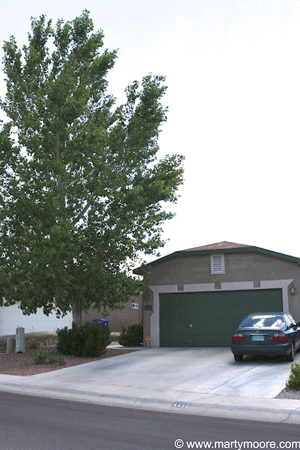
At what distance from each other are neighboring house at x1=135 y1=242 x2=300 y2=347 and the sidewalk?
478cm

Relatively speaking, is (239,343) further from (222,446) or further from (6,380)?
(222,446)

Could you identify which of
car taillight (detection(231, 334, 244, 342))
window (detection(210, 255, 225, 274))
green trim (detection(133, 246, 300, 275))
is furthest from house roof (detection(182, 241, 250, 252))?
car taillight (detection(231, 334, 244, 342))

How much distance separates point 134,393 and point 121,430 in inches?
159

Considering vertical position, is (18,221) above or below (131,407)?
above

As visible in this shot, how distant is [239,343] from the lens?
15789 mm

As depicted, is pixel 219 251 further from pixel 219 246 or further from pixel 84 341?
pixel 84 341

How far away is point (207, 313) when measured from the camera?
70.7 ft

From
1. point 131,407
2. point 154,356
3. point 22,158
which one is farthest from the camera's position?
point 22,158

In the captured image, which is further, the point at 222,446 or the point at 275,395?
the point at 275,395

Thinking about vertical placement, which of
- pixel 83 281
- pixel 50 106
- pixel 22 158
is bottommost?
pixel 83 281

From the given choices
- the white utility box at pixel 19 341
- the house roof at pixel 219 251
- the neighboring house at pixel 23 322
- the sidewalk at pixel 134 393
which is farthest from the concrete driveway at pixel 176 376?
the neighboring house at pixel 23 322

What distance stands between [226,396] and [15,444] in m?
5.57


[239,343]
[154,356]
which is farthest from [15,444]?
[154,356]

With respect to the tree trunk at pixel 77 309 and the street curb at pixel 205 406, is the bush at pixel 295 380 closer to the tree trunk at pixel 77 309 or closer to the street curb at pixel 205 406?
the street curb at pixel 205 406
